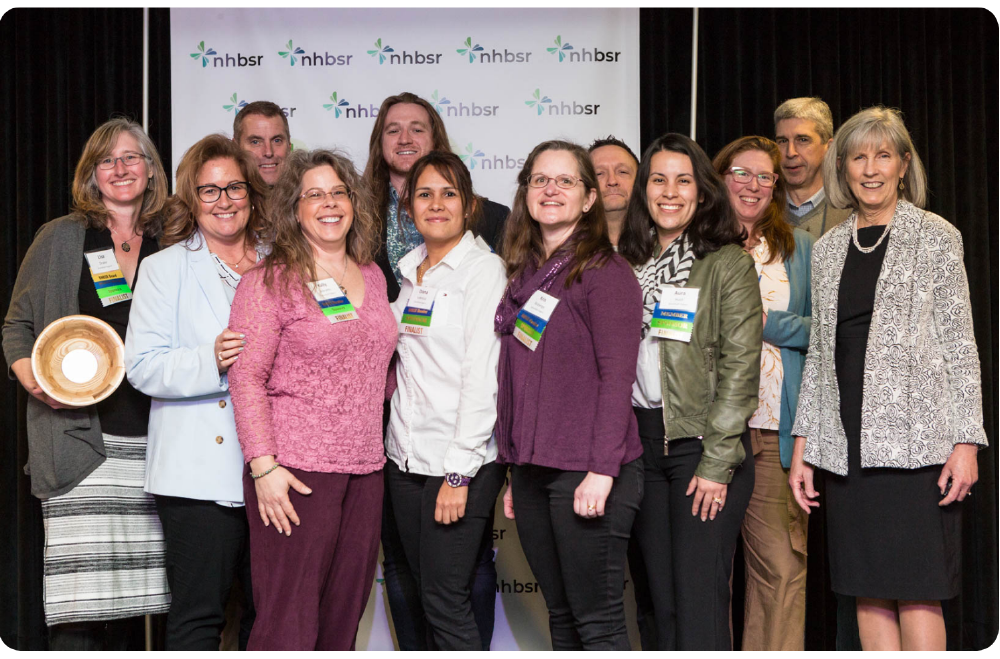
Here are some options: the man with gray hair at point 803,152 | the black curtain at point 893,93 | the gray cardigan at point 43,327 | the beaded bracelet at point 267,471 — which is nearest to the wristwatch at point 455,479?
the beaded bracelet at point 267,471

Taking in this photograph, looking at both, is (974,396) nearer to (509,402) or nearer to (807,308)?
(807,308)

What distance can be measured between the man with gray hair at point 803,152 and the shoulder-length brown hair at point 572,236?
1235 mm

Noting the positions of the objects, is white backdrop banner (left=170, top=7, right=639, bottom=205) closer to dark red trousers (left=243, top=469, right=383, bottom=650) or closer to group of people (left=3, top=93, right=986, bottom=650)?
group of people (left=3, top=93, right=986, bottom=650)

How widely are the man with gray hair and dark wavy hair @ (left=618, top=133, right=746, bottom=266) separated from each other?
0.87 m

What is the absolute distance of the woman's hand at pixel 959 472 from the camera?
239 centimetres

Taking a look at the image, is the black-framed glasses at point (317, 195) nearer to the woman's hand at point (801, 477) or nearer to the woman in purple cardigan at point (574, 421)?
the woman in purple cardigan at point (574, 421)

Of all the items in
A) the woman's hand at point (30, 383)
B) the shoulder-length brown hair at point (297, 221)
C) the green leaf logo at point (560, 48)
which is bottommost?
the woman's hand at point (30, 383)

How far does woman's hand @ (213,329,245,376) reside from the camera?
2320 mm

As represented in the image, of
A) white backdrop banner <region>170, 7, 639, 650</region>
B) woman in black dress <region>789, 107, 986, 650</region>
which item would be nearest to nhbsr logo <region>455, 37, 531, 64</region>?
white backdrop banner <region>170, 7, 639, 650</region>

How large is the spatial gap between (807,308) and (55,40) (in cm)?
365

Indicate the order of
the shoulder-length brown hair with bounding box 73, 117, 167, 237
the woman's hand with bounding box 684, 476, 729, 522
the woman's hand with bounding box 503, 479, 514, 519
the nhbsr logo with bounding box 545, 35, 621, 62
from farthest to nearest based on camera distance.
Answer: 1. the nhbsr logo with bounding box 545, 35, 621, 62
2. the shoulder-length brown hair with bounding box 73, 117, 167, 237
3. the woman's hand with bounding box 503, 479, 514, 519
4. the woman's hand with bounding box 684, 476, 729, 522

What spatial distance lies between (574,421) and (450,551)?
1.91 feet

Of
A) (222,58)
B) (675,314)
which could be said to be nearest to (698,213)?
(675,314)

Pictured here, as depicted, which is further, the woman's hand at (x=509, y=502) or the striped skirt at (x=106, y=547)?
the striped skirt at (x=106, y=547)
